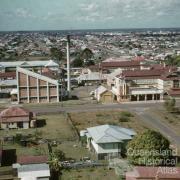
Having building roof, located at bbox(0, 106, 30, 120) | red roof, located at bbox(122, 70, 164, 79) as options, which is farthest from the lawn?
red roof, located at bbox(122, 70, 164, 79)

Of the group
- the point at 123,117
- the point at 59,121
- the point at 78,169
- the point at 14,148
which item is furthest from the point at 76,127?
the point at 78,169

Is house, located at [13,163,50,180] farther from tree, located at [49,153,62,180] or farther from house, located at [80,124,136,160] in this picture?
house, located at [80,124,136,160]

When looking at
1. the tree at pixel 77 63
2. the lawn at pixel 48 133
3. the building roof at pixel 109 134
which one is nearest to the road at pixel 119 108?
the lawn at pixel 48 133

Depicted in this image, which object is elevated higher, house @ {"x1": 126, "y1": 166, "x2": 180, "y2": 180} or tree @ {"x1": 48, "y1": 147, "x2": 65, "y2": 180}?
house @ {"x1": 126, "y1": 166, "x2": 180, "y2": 180}

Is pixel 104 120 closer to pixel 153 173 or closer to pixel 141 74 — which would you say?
pixel 153 173

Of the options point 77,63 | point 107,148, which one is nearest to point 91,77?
point 77,63

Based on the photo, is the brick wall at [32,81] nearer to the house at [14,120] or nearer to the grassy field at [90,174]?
the house at [14,120]
